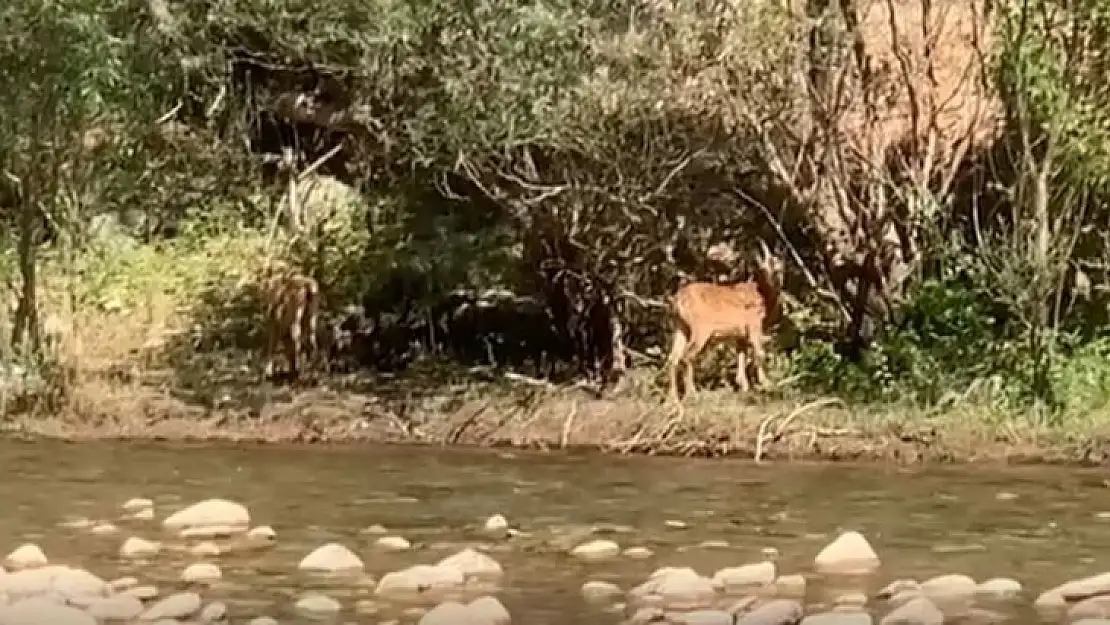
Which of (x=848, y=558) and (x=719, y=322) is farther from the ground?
(x=719, y=322)

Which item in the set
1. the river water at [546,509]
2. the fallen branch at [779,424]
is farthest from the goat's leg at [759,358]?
the river water at [546,509]

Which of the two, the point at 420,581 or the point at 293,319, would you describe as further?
the point at 293,319

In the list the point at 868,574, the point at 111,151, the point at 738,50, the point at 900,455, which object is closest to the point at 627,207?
the point at 738,50

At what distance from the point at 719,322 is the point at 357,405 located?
8.48ft

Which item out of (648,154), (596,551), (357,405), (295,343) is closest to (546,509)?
(596,551)

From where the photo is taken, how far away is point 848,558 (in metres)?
9.35

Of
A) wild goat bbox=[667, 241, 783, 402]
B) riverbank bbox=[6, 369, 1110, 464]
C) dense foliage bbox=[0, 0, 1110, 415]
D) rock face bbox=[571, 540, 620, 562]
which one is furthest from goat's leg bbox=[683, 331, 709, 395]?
rock face bbox=[571, 540, 620, 562]

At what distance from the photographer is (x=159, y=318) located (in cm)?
1680

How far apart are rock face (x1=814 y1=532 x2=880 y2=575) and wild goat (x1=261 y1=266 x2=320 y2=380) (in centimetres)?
698

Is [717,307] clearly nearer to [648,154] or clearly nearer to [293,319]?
[648,154]

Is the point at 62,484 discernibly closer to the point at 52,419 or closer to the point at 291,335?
the point at 52,419

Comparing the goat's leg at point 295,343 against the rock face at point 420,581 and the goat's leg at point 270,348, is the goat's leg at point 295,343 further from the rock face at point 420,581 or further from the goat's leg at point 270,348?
the rock face at point 420,581

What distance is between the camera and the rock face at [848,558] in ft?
30.2

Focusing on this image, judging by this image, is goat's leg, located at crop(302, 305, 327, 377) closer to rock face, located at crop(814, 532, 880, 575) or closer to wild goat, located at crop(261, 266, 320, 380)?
wild goat, located at crop(261, 266, 320, 380)
